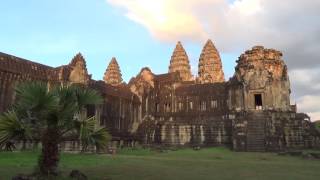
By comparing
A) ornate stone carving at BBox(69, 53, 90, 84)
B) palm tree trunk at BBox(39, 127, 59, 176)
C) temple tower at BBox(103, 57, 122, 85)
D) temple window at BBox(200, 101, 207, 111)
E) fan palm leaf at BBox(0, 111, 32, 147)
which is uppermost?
temple tower at BBox(103, 57, 122, 85)

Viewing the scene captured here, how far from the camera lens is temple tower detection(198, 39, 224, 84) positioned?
245 ft

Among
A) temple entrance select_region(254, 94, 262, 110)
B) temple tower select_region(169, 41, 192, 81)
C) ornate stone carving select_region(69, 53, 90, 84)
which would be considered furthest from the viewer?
temple tower select_region(169, 41, 192, 81)

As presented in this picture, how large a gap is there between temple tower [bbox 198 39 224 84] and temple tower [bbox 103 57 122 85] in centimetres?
1854

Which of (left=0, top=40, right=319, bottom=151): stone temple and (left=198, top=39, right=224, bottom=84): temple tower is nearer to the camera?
(left=0, top=40, right=319, bottom=151): stone temple

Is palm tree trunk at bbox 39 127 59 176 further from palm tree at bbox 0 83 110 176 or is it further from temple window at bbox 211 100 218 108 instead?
temple window at bbox 211 100 218 108

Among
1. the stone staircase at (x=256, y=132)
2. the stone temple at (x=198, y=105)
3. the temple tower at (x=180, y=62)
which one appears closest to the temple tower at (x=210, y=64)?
the temple tower at (x=180, y=62)

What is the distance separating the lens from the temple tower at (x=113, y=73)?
8106cm

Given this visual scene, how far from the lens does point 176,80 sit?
46.0 meters

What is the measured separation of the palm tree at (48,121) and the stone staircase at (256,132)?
24.2m

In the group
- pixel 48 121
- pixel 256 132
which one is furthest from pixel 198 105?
pixel 48 121

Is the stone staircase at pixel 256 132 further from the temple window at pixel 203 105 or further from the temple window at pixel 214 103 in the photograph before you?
the temple window at pixel 203 105

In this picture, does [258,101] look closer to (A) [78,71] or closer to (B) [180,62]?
(A) [78,71]

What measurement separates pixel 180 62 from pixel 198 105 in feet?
112

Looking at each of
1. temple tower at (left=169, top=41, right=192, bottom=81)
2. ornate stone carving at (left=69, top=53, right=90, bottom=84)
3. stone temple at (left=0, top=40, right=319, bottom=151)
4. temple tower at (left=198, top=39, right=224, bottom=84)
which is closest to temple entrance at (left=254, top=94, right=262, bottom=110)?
stone temple at (left=0, top=40, right=319, bottom=151)
